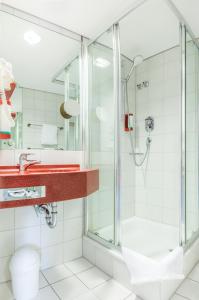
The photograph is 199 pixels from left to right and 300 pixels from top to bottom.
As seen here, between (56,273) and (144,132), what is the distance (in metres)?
1.65

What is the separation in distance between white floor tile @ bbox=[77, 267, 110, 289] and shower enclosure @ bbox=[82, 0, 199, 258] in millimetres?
228

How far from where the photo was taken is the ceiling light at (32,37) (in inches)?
57.8

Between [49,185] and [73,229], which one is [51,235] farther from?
[49,185]

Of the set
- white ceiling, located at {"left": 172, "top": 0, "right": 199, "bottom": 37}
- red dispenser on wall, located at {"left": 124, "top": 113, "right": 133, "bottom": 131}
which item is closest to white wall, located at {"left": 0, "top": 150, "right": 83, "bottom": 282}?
red dispenser on wall, located at {"left": 124, "top": 113, "right": 133, "bottom": 131}

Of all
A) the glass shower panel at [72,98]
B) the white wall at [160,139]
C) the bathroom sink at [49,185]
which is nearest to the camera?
the bathroom sink at [49,185]

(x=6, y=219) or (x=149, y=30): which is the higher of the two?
(x=149, y=30)

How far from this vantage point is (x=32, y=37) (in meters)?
1.49

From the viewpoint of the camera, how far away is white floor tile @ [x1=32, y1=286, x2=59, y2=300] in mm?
1202

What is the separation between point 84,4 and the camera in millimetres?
1373

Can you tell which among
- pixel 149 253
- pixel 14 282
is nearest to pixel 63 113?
pixel 14 282

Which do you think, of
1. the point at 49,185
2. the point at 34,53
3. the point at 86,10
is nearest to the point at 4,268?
the point at 49,185

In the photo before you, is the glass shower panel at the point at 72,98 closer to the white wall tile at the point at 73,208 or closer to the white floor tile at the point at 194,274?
the white wall tile at the point at 73,208

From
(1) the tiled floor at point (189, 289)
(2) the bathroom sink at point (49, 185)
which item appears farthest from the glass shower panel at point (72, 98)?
(1) the tiled floor at point (189, 289)

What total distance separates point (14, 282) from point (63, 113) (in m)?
1.22
